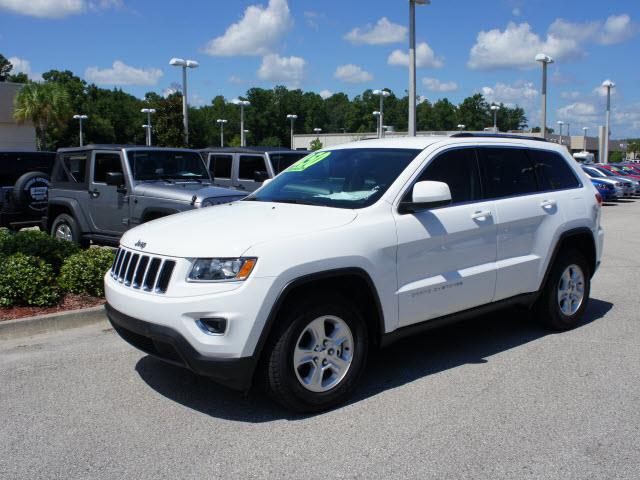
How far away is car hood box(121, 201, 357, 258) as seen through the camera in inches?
165

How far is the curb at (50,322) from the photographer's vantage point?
20.3 feet

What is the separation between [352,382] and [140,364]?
6.19 ft

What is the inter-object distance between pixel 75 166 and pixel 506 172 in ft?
25.0

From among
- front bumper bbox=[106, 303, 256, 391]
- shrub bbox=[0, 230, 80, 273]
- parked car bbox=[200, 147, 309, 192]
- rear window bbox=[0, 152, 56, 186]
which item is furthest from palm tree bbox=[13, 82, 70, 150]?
front bumper bbox=[106, 303, 256, 391]

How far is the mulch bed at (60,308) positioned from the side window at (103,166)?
381cm

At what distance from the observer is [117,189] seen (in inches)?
396

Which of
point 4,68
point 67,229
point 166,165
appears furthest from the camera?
point 4,68

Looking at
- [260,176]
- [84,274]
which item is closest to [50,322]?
[84,274]

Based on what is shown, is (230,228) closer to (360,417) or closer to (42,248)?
(360,417)

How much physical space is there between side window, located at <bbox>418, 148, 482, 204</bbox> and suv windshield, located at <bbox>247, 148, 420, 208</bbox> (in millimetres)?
206

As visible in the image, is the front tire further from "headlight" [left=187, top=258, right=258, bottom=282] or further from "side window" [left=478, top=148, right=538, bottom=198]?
"side window" [left=478, top=148, right=538, bottom=198]

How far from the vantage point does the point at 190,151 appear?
35.9 ft

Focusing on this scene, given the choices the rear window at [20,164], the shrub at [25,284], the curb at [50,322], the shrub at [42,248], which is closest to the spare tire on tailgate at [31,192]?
the rear window at [20,164]

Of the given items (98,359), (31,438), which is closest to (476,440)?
(31,438)
